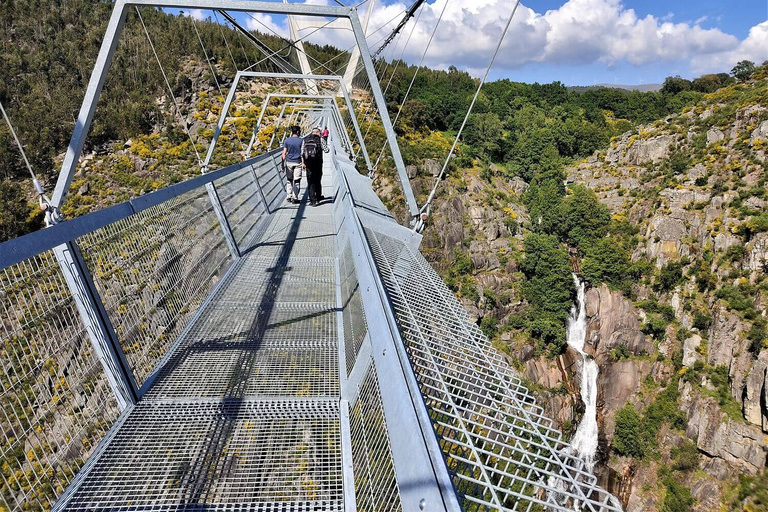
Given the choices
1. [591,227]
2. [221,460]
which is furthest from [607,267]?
[221,460]

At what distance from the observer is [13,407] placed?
1688 mm

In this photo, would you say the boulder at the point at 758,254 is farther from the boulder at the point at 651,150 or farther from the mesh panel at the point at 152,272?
the mesh panel at the point at 152,272

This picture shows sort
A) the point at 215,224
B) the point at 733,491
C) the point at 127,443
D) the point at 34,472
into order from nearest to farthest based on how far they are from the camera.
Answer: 1. the point at 34,472
2. the point at 127,443
3. the point at 215,224
4. the point at 733,491

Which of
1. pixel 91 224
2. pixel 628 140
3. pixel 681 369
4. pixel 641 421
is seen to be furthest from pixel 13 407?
pixel 628 140

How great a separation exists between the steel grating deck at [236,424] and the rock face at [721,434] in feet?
133

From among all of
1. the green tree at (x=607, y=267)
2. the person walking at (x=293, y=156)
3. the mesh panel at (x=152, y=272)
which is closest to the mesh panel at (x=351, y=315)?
the mesh panel at (x=152, y=272)

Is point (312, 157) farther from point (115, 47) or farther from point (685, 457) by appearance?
point (685, 457)

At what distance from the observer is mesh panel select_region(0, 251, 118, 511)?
172 cm

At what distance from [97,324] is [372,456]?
66.4 inches

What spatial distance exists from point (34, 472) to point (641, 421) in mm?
41448

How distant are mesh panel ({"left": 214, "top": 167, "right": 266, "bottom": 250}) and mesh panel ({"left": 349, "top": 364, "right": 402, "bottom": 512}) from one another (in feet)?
11.9

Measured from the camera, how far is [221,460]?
211 centimetres

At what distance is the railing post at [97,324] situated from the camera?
83.2 inches

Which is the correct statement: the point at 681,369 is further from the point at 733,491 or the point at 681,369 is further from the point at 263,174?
the point at 263,174
